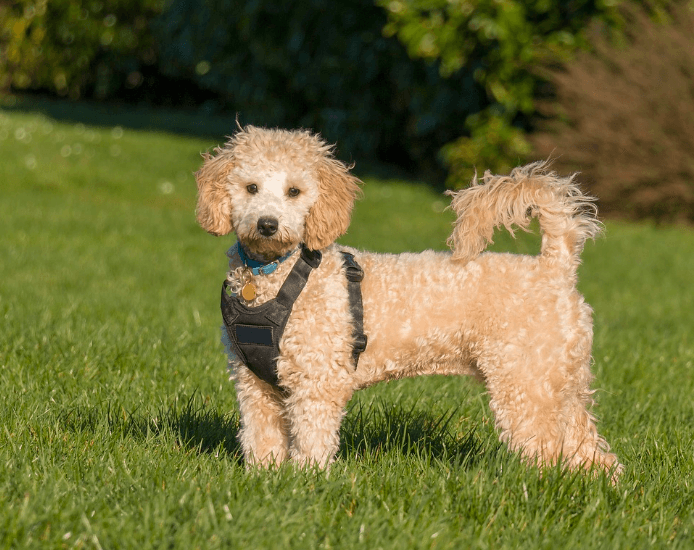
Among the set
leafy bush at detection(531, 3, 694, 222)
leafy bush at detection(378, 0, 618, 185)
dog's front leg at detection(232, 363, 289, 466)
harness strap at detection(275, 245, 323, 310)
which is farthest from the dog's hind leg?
leafy bush at detection(531, 3, 694, 222)

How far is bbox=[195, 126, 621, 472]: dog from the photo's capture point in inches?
167

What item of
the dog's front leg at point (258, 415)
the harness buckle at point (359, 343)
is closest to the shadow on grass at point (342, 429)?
the dog's front leg at point (258, 415)

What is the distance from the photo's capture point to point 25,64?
3108 cm

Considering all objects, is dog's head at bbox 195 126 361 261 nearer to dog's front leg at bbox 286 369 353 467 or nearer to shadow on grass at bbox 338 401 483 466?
dog's front leg at bbox 286 369 353 467

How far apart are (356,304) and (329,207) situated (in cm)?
48

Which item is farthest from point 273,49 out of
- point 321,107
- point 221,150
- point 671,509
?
point 671,509

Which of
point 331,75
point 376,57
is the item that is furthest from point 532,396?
point 331,75

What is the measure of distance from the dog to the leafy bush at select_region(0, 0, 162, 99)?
1021 inches

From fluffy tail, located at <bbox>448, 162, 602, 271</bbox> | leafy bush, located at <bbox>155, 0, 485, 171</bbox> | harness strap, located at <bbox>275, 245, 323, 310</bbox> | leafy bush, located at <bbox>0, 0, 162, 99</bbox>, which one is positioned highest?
fluffy tail, located at <bbox>448, 162, 602, 271</bbox>

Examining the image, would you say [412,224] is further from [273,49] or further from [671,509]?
[671,509]

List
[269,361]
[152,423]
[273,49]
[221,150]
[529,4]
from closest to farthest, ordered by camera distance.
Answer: [269,361]
[221,150]
[152,423]
[529,4]
[273,49]

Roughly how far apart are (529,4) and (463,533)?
44.9ft

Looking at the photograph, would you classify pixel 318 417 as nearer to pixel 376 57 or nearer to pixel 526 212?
pixel 526 212

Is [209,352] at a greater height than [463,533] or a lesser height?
lesser
